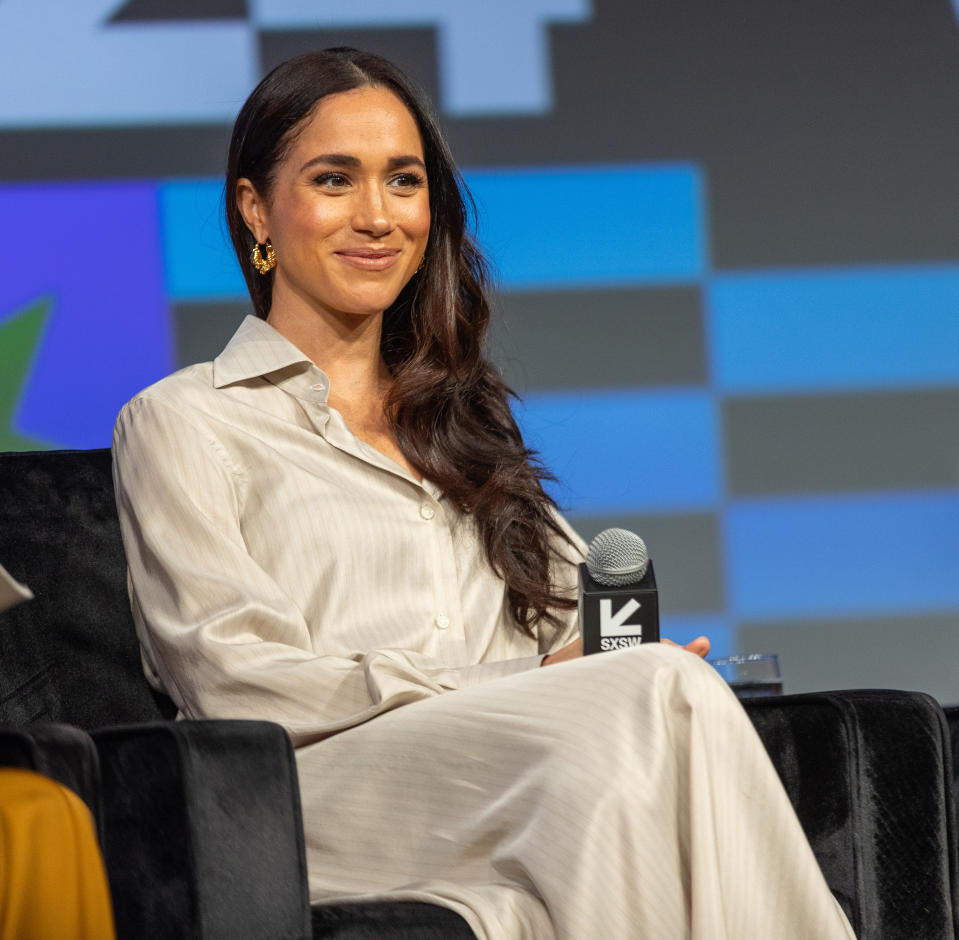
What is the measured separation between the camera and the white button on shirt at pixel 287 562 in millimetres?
1933

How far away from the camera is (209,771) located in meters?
1.49

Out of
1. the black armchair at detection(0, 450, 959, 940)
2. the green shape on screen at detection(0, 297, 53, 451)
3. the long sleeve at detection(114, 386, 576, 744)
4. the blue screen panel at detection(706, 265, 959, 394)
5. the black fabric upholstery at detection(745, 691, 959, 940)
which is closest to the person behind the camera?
the black armchair at detection(0, 450, 959, 940)

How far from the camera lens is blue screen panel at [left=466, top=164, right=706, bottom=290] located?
378 cm

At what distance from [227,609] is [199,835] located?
527 millimetres

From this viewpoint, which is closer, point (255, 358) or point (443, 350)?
point (255, 358)

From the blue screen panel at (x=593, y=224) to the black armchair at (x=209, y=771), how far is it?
1.70 metres

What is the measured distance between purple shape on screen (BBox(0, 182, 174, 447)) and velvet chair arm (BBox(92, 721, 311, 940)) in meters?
2.14

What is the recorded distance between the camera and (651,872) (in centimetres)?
151

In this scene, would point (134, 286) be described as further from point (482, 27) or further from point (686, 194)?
point (686, 194)

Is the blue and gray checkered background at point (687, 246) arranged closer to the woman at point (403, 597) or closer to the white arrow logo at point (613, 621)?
the woman at point (403, 597)

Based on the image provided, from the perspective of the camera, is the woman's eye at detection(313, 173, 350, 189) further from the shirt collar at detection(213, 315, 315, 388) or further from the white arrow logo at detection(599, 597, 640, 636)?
the white arrow logo at detection(599, 597, 640, 636)

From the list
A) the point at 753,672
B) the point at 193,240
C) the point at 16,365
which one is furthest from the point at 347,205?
the point at 16,365

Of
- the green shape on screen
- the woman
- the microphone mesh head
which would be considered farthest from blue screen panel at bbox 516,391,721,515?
the microphone mesh head

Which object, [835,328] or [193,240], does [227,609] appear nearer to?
[193,240]
